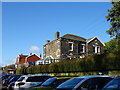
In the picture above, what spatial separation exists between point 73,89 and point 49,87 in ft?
9.99

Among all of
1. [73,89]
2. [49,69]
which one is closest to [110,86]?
[73,89]

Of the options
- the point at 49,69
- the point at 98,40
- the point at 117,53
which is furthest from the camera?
the point at 98,40

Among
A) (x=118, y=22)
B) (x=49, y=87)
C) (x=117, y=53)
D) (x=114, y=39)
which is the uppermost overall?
(x=118, y=22)

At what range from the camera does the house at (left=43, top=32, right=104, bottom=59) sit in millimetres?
48156

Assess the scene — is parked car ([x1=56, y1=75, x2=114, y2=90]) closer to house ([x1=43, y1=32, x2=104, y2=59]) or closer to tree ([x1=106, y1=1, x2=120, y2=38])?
tree ([x1=106, y1=1, x2=120, y2=38])

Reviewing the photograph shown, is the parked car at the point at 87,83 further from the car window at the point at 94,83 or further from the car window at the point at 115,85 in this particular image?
the car window at the point at 115,85

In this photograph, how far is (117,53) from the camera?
70.9 ft

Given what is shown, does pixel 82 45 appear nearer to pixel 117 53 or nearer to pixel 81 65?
pixel 81 65

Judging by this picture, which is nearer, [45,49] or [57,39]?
[57,39]

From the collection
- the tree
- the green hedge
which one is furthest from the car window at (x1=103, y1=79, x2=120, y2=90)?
the tree

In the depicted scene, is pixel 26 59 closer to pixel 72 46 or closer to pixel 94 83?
pixel 72 46

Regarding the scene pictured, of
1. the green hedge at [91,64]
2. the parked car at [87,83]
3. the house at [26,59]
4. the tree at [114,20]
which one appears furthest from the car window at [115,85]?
the house at [26,59]

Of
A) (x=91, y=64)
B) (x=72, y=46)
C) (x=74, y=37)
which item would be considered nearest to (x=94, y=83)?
(x=91, y=64)

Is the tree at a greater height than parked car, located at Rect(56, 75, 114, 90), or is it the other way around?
the tree
